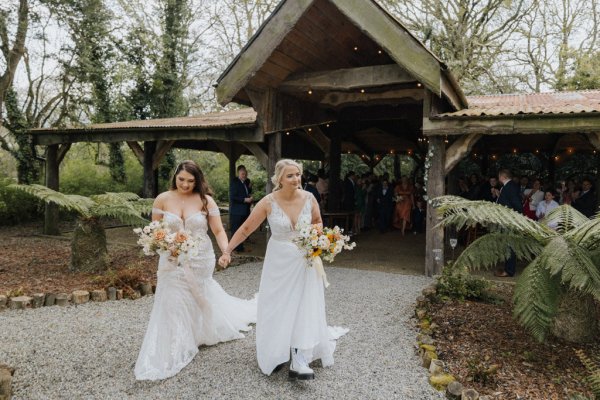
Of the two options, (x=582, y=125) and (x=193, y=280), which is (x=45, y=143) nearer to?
(x=193, y=280)

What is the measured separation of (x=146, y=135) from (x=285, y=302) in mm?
7971

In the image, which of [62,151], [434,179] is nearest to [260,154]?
[434,179]

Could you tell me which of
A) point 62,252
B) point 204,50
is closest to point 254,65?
point 62,252

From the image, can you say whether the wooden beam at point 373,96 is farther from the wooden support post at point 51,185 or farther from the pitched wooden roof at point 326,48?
the wooden support post at point 51,185

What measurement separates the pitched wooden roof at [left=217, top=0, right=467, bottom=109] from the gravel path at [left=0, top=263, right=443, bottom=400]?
3.57 m

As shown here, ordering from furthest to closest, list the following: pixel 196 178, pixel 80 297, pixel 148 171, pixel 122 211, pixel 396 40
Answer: pixel 148 171 → pixel 122 211 → pixel 396 40 → pixel 80 297 → pixel 196 178

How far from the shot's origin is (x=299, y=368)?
11.0ft

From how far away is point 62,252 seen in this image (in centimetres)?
899

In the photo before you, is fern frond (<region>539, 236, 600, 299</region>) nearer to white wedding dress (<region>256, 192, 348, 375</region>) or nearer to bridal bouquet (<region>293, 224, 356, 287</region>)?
bridal bouquet (<region>293, 224, 356, 287</region>)

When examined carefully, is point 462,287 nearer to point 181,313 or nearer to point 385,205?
point 181,313

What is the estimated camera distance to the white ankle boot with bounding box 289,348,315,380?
3.34 meters

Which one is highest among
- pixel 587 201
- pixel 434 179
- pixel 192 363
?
pixel 434 179

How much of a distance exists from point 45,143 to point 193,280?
33.7 ft

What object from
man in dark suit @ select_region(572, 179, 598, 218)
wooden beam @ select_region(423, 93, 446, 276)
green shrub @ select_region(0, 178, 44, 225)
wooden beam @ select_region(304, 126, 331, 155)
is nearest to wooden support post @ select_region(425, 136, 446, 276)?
wooden beam @ select_region(423, 93, 446, 276)
